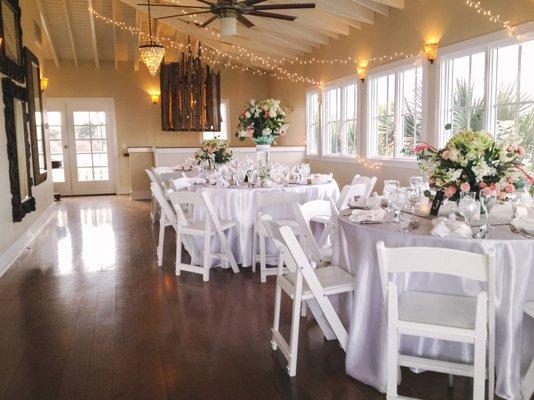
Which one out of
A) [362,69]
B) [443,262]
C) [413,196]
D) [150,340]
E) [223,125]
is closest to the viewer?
[443,262]

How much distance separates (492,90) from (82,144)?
9951mm

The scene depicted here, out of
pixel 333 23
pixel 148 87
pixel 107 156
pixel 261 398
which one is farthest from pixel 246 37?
pixel 261 398

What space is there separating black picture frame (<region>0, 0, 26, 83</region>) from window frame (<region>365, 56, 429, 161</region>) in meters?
5.08

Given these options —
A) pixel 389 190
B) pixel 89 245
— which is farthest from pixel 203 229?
pixel 89 245

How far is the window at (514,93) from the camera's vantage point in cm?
508

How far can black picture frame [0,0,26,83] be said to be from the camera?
5.30 meters

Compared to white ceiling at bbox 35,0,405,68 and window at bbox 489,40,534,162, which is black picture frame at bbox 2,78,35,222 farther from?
window at bbox 489,40,534,162

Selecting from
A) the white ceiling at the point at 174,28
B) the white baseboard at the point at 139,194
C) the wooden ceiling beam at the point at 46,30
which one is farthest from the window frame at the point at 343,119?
the wooden ceiling beam at the point at 46,30

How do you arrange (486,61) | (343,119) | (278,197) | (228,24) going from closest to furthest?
(278,197)
(228,24)
(486,61)
(343,119)

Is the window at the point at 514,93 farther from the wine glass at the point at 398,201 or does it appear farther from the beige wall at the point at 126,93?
the beige wall at the point at 126,93

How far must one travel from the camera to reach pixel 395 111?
7414mm

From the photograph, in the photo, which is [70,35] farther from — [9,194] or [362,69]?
[362,69]

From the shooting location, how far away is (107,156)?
12609 millimetres

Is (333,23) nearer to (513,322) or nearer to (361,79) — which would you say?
(361,79)
